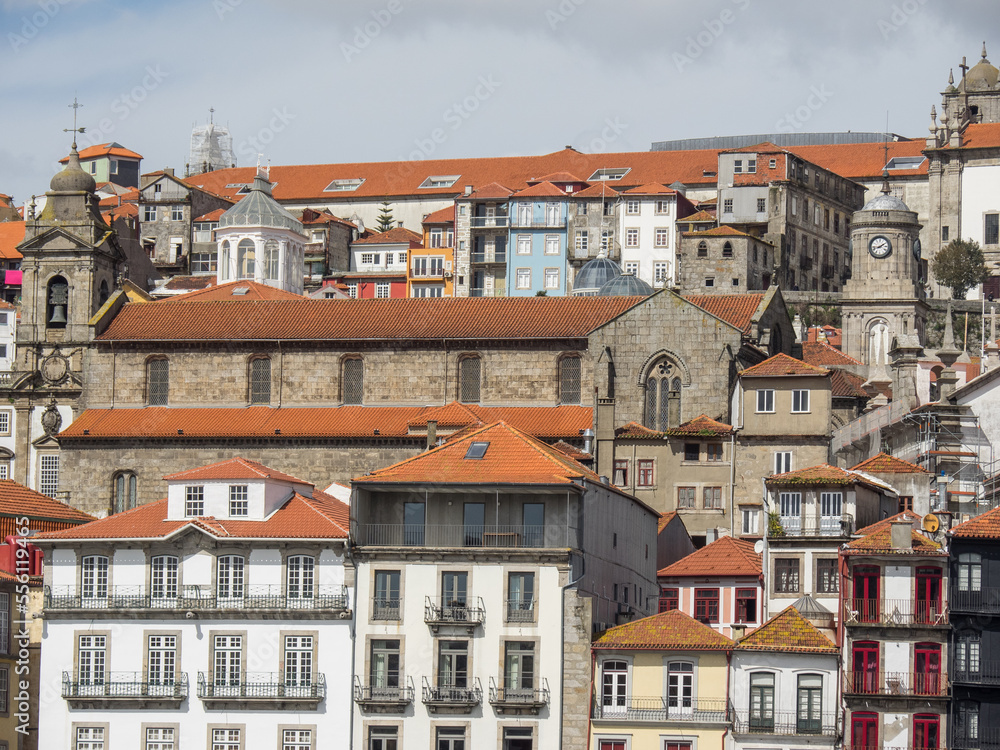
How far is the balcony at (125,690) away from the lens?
193 ft

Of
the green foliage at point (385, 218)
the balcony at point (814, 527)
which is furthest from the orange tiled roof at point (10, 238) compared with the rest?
the balcony at point (814, 527)

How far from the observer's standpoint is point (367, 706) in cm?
5738

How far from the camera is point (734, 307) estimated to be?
8706cm

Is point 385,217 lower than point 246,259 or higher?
higher

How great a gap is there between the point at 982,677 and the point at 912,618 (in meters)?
2.44

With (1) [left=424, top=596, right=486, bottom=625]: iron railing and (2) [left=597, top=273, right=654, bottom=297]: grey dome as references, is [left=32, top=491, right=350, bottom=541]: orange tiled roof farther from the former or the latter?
(2) [left=597, top=273, right=654, bottom=297]: grey dome

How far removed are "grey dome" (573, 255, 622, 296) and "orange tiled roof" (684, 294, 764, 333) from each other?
1908cm

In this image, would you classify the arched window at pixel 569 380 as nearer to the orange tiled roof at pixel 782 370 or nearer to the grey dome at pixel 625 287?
the orange tiled roof at pixel 782 370

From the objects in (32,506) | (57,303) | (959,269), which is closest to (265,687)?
(32,506)

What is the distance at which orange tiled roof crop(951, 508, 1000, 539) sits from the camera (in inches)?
2258

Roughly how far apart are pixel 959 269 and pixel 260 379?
6067cm

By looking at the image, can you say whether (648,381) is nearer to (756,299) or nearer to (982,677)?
(756,299)

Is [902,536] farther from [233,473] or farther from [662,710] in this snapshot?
[233,473]

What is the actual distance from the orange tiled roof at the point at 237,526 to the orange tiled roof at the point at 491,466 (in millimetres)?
1745
